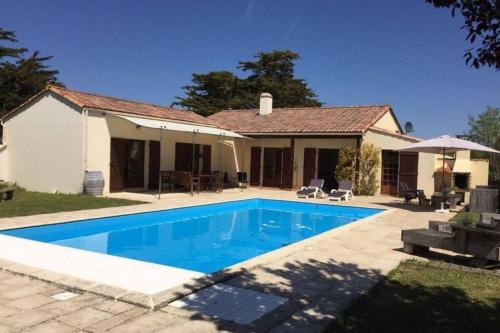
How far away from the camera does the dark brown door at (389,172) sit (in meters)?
24.8

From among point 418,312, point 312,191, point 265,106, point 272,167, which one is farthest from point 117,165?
point 418,312

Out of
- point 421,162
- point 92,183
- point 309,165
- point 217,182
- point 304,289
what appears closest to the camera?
point 304,289

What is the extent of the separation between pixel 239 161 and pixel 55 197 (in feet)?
43.6

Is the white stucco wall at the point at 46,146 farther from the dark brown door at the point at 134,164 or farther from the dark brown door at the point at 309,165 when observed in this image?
the dark brown door at the point at 309,165

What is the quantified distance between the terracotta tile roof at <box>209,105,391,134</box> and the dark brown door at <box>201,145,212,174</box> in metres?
2.63

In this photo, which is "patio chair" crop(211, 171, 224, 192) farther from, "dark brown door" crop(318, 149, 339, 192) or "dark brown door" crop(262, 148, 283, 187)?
"dark brown door" crop(318, 149, 339, 192)

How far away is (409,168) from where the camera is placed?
78.0 ft

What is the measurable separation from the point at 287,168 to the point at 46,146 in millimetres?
13754

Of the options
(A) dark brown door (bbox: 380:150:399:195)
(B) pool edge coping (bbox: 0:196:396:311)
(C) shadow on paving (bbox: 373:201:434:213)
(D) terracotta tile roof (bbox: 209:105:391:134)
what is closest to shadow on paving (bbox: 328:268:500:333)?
(B) pool edge coping (bbox: 0:196:396:311)

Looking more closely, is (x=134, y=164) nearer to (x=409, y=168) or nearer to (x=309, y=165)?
(x=309, y=165)

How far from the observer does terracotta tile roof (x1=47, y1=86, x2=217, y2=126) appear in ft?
64.4

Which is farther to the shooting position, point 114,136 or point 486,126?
point 486,126

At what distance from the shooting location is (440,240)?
859 centimetres

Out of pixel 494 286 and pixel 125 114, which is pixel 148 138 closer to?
pixel 125 114
